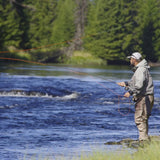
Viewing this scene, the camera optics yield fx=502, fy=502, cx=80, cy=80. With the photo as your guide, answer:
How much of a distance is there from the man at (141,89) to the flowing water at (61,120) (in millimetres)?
731

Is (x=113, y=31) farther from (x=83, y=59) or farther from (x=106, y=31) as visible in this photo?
(x=83, y=59)

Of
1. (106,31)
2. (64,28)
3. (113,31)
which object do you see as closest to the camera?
(106,31)

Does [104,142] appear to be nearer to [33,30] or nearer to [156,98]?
[156,98]

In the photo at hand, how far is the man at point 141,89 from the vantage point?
8.36m

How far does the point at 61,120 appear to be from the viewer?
1273cm

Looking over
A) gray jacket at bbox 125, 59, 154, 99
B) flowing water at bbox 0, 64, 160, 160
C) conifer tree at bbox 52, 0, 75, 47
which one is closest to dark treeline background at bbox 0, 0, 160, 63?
conifer tree at bbox 52, 0, 75, 47

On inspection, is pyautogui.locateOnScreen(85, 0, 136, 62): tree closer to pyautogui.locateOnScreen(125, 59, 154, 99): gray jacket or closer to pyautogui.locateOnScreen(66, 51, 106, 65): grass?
pyautogui.locateOnScreen(66, 51, 106, 65): grass

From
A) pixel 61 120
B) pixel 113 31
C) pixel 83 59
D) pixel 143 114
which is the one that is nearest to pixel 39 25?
pixel 113 31

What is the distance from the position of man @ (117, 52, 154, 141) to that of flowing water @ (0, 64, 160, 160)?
2.40 ft

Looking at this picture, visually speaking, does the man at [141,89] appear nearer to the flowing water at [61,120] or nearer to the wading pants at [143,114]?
the wading pants at [143,114]

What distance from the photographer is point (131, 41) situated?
188ft

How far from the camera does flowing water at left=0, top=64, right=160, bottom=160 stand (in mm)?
9117

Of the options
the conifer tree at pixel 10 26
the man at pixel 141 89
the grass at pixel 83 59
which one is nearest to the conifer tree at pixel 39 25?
the conifer tree at pixel 10 26

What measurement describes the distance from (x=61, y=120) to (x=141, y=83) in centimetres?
476
